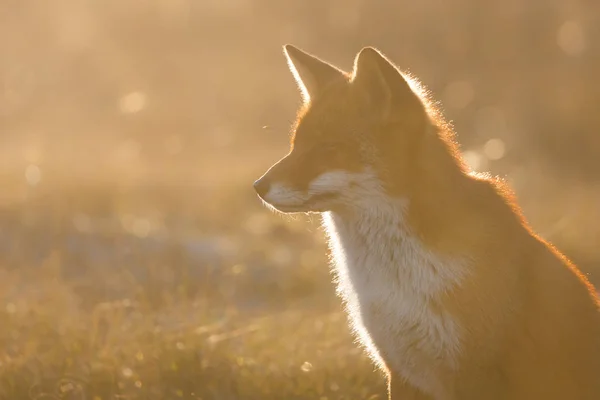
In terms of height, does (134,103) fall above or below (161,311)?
above

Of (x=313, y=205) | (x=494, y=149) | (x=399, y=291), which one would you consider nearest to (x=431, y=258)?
(x=399, y=291)

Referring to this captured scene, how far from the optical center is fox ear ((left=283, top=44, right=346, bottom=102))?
498cm

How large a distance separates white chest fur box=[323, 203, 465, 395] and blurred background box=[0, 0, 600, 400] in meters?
0.94

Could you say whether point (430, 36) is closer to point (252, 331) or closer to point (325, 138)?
point (252, 331)

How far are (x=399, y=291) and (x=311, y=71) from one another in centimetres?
139

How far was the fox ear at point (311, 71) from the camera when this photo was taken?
16.4ft

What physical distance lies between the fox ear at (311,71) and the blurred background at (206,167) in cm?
30

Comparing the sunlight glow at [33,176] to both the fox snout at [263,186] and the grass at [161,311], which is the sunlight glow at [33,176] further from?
the fox snout at [263,186]

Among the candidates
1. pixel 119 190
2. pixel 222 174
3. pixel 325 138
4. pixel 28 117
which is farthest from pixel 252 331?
pixel 28 117

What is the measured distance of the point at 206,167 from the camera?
12992 millimetres

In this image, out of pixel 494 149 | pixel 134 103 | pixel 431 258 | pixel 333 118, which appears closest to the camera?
pixel 431 258

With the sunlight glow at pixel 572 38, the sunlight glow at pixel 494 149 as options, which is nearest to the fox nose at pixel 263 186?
the sunlight glow at pixel 494 149

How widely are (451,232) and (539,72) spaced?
34.0 feet

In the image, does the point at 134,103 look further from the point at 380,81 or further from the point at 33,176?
the point at 380,81
